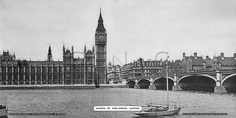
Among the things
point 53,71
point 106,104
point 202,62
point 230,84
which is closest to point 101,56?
point 53,71

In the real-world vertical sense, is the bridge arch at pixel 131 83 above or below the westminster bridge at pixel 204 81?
below

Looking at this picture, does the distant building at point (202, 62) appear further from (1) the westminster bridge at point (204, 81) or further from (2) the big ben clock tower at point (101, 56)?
(2) the big ben clock tower at point (101, 56)

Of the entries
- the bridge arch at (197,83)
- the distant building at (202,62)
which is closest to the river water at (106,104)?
the bridge arch at (197,83)

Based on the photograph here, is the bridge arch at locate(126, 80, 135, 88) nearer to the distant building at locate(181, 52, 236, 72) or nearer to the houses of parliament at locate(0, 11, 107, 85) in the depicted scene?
the houses of parliament at locate(0, 11, 107, 85)

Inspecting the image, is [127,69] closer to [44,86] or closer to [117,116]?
[44,86]

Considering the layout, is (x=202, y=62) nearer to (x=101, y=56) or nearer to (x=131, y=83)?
(x=131, y=83)

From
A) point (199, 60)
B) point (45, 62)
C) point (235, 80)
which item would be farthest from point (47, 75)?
point (235, 80)

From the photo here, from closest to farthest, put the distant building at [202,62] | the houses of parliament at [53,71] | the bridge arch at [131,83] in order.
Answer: the distant building at [202,62] < the houses of parliament at [53,71] < the bridge arch at [131,83]
